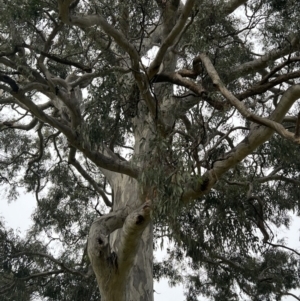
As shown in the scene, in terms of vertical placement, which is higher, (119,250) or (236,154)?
(236,154)

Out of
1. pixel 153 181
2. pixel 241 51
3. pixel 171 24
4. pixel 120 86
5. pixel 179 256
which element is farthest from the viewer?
pixel 179 256

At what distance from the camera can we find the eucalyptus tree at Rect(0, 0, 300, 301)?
147 inches

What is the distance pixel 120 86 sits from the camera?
14.0ft

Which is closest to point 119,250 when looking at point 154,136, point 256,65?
point 154,136

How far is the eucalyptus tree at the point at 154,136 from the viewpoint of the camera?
12.3 ft

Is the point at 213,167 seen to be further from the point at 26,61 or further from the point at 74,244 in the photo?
the point at 74,244

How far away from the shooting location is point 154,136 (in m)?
4.14

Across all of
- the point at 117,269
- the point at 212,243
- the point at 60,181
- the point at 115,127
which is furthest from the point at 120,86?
the point at 60,181

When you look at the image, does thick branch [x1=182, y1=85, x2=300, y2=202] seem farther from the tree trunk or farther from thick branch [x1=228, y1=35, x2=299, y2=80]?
thick branch [x1=228, y1=35, x2=299, y2=80]

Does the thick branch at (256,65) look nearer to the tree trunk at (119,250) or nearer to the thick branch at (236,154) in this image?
the thick branch at (236,154)

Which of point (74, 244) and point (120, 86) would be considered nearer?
point (120, 86)

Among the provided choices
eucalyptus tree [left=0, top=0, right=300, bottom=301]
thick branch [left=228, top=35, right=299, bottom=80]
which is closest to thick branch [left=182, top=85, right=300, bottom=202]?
eucalyptus tree [left=0, top=0, right=300, bottom=301]

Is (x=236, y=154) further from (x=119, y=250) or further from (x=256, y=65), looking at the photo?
(x=256, y=65)

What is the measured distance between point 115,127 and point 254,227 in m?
2.39
